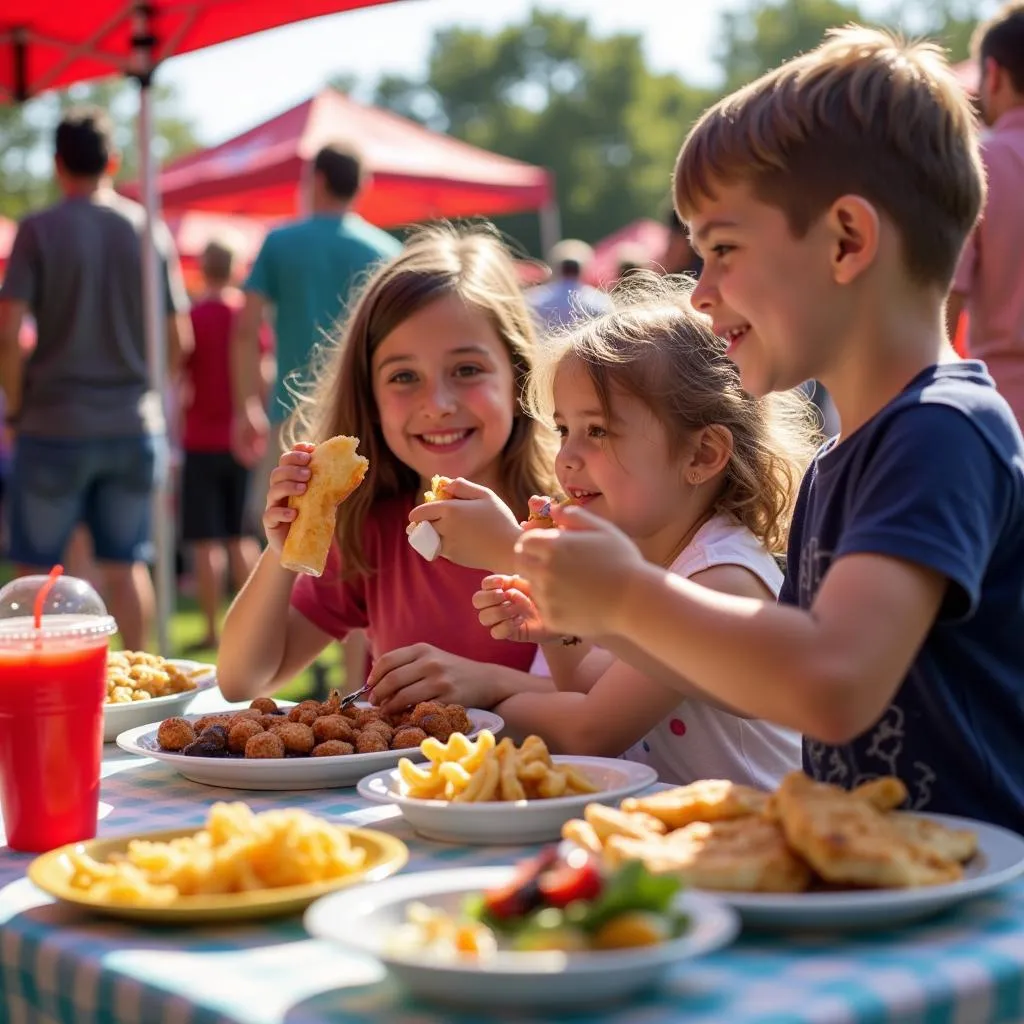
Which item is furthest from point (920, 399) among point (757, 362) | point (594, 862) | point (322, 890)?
point (322, 890)

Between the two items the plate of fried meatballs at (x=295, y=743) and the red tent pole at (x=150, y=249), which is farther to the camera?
the red tent pole at (x=150, y=249)

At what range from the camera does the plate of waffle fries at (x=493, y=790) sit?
1.55m

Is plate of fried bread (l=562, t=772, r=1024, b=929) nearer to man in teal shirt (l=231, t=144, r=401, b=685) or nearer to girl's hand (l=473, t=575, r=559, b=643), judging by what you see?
girl's hand (l=473, t=575, r=559, b=643)

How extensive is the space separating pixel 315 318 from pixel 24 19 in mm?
2039

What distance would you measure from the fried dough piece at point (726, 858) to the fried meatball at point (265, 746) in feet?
2.33

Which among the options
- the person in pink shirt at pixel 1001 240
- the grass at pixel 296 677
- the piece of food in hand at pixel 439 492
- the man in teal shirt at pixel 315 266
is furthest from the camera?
the grass at pixel 296 677

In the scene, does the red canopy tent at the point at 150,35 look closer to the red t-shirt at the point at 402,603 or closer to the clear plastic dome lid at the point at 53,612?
the red t-shirt at the point at 402,603

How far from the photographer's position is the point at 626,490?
2.37m

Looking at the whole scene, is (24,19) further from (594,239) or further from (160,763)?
(594,239)

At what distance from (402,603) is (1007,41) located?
2.41m

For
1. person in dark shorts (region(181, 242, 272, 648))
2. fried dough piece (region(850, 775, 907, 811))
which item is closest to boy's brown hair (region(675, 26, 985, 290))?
fried dough piece (region(850, 775, 907, 811))

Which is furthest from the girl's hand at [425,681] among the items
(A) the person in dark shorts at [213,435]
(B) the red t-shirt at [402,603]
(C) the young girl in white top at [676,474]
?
(A) the person in dark shorts at [213,435]

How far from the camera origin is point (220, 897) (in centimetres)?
129

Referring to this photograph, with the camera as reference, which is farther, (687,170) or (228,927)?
(687,170)
